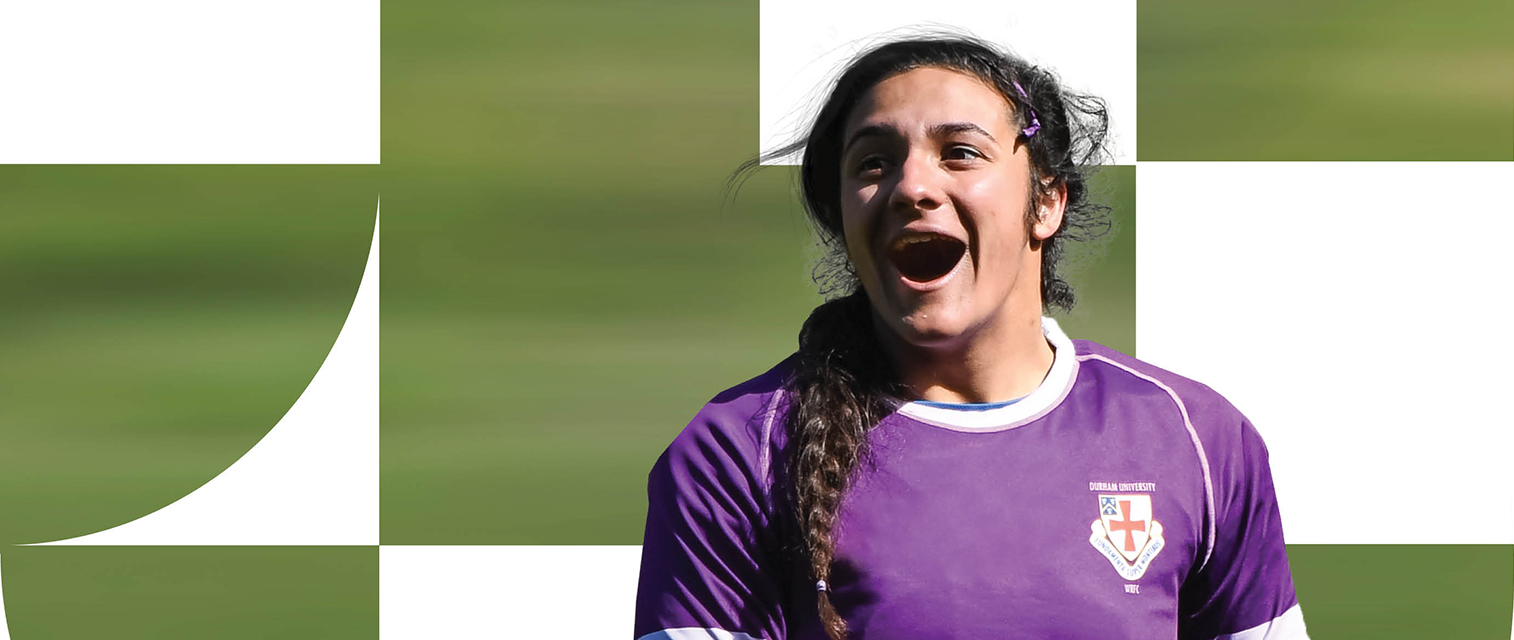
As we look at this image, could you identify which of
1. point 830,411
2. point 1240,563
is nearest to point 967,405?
point 830,411

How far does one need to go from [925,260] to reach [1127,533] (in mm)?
357

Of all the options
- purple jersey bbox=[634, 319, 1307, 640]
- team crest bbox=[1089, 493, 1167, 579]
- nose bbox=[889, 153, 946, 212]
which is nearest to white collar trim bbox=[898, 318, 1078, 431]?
purple jersey bbox=[634, 319, 1307, 640]

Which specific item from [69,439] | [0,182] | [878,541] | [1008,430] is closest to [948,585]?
[878,541]

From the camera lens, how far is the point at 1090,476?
127cm

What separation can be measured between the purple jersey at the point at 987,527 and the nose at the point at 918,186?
0.74ft

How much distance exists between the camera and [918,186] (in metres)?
1.22

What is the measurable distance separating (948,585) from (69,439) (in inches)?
54.6

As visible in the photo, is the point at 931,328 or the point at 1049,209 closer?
the point at 931,328

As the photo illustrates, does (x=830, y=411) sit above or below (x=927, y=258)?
below

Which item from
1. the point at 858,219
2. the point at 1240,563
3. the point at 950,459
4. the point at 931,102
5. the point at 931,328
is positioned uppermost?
the point at 931,102

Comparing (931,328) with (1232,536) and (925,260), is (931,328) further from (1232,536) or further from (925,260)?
(1232,536)

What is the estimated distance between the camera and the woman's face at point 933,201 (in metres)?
1.24

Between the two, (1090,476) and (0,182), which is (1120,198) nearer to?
(1090,476)

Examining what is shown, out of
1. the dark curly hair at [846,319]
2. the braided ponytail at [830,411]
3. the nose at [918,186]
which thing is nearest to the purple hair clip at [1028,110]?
the dark curly hair at [846,319]
